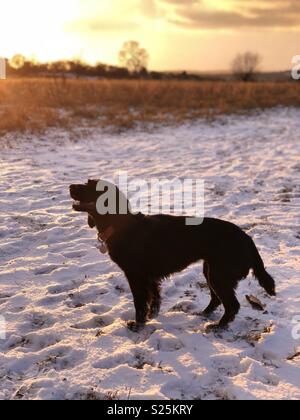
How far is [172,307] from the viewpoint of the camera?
434 cm

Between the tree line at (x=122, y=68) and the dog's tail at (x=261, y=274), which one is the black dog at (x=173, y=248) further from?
the tree line at (x=122, y=68)

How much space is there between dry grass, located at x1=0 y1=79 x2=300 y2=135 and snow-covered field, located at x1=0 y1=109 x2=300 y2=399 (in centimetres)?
657

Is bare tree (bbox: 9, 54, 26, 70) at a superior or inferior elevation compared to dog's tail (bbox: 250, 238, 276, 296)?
superior

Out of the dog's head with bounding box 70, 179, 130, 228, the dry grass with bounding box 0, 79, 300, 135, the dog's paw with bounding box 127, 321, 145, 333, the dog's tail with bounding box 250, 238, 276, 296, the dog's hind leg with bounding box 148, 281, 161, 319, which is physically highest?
the dry grass with bounding box 0, 79, 300, 135

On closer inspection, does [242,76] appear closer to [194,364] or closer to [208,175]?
[208,175]

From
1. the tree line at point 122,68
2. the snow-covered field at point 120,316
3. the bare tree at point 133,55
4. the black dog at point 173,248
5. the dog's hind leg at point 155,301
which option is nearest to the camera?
the snow-covered field at point 120,316

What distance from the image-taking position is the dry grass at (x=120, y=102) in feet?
49.4

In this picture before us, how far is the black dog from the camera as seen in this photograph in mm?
3744

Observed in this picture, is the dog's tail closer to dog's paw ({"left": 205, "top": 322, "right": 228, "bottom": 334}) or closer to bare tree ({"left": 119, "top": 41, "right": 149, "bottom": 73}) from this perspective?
dog's paw ({"left": 205, "top": 322, "right": 228, "bottom": 334})

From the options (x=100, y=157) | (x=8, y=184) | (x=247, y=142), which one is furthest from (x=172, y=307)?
(x=247, y=142)

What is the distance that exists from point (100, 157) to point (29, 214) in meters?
4.51

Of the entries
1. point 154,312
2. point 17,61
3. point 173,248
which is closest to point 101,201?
point 173,248

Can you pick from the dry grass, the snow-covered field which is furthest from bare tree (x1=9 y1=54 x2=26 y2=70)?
the snow-covered field

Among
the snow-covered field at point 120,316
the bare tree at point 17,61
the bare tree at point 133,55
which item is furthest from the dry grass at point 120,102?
the bare tree at point 133,55
